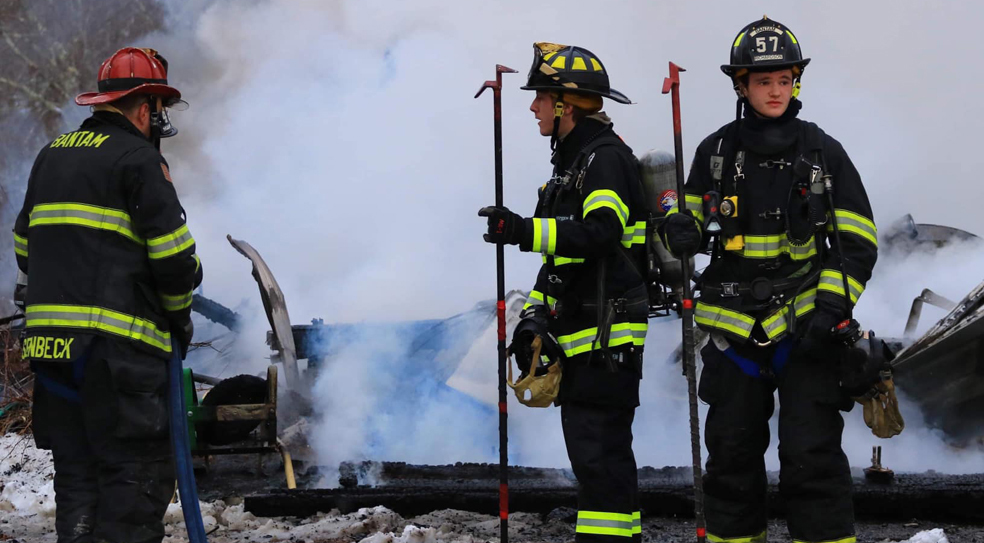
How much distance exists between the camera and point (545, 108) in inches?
166

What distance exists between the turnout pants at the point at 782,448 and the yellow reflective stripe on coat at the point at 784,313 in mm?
101

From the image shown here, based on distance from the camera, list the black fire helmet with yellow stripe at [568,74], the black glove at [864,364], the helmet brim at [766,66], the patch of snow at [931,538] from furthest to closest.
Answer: the patch of snow at [931,538] → the black fire helmet with yellow stripe at [568,74] → the helmet brim at [766,66] → the black glove at [864,364]

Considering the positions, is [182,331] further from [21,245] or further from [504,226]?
[504,226]

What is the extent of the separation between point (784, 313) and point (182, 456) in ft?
7.25

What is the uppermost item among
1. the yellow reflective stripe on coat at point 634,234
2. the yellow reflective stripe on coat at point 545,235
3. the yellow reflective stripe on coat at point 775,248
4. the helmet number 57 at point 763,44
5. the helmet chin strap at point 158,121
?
the helmet number 57 at point 763,44

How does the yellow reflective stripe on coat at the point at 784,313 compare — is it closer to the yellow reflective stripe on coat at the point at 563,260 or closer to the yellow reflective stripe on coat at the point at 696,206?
the yellow reflective stripe on coat at the point at 696,206

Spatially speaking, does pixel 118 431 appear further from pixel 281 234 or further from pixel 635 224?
pixel 281 234

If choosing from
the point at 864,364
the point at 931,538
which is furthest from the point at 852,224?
the point at 931,538

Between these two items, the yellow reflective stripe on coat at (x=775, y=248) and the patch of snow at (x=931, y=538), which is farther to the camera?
the patch of snow at (x=931, y=538)

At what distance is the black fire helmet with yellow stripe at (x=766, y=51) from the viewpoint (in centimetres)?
379

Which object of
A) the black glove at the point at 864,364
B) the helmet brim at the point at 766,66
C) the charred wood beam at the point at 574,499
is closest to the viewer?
the black glove at the point at 864,364

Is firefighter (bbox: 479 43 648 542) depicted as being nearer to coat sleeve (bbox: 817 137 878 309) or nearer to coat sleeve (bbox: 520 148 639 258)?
coat sleeve (bbox: 520 148 639 258)

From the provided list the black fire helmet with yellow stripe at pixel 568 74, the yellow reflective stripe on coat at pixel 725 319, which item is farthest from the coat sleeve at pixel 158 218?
the yellow reflective stripe on coat at pixel 725 319

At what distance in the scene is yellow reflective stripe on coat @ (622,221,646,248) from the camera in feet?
13.4
